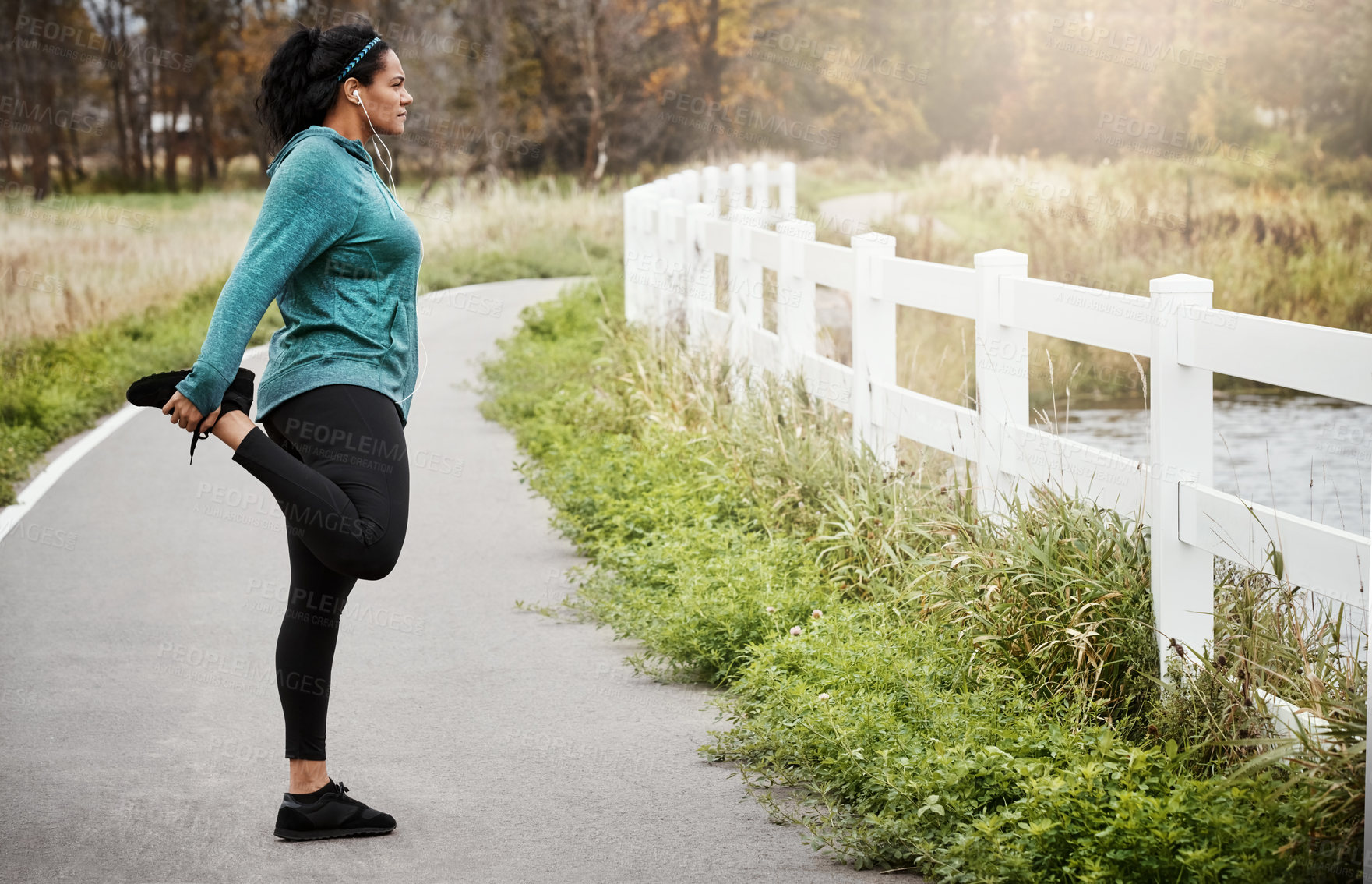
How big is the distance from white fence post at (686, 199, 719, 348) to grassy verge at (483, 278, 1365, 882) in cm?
282

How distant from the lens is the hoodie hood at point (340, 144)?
400 cm

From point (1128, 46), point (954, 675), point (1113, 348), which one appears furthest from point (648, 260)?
point (1128, 46)

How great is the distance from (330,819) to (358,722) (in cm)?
111

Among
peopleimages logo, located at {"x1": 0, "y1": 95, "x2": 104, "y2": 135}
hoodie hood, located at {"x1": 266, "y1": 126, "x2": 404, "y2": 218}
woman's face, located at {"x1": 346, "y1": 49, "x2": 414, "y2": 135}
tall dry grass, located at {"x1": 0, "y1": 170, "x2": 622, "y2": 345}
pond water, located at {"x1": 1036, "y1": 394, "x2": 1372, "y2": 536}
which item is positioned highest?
peopleimages logo, located at {"x1": 0, "y1": 95, "x2": 104, "y2": 135}

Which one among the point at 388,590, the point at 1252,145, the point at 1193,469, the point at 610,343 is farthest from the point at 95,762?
the point at 1252,145

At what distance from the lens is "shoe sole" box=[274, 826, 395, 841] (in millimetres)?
4219

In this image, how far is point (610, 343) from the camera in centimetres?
1204

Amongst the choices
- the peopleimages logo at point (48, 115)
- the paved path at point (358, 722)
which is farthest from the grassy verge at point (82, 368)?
the peopleimages logo at point (48, 115)

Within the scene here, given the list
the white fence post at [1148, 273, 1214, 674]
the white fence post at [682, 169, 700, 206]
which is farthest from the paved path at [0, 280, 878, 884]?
the white fence post at [682, 169, 700, 206]

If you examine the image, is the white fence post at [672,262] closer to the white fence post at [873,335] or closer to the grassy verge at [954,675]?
the grassy verge at [954,675]

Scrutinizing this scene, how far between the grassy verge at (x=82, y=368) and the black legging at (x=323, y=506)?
5.66m

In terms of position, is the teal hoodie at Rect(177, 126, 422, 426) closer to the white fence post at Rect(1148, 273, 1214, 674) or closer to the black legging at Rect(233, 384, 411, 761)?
the black legging at Rect(233, 384, 411, 761)

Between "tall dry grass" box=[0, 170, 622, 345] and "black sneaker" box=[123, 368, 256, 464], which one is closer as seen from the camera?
"black sneaker" box=[123, 368, 256, 464]

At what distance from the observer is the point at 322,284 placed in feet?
13.1
